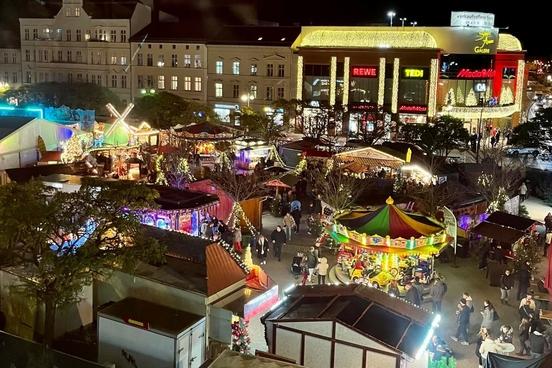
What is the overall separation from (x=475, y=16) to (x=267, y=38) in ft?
53.8

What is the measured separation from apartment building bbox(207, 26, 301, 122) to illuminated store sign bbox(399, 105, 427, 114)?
29.0 ft

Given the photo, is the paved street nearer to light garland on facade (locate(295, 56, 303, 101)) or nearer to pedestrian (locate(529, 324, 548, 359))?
pedestrian (locate(529, 324, 548, 359))

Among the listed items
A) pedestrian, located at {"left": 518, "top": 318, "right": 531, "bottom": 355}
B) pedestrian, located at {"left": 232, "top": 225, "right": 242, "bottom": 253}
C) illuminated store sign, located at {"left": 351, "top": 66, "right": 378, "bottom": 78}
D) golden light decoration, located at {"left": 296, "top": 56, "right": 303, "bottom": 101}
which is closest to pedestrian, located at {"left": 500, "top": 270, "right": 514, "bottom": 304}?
pedestrian, located at {"left": 518, "top": 318, "right": 531, "bottom": 355}

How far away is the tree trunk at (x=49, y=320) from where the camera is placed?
12445 mm

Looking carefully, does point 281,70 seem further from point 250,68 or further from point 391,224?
point 391,224

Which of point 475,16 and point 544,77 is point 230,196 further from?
point 544,77

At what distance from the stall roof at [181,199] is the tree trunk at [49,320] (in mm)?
6933

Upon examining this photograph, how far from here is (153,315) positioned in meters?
12.2

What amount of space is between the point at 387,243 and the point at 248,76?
39.7 meters

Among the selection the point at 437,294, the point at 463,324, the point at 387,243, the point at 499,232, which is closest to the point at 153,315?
the point at 387,243

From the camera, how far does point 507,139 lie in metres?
51.8

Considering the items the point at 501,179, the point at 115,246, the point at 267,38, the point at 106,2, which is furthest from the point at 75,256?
the point at 106,2

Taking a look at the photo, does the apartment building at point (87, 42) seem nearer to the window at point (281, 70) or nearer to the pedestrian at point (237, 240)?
the window at point (281, 70)

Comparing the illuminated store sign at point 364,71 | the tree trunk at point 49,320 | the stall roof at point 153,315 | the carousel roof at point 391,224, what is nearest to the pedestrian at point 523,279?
the carousel roof at point 391,224
